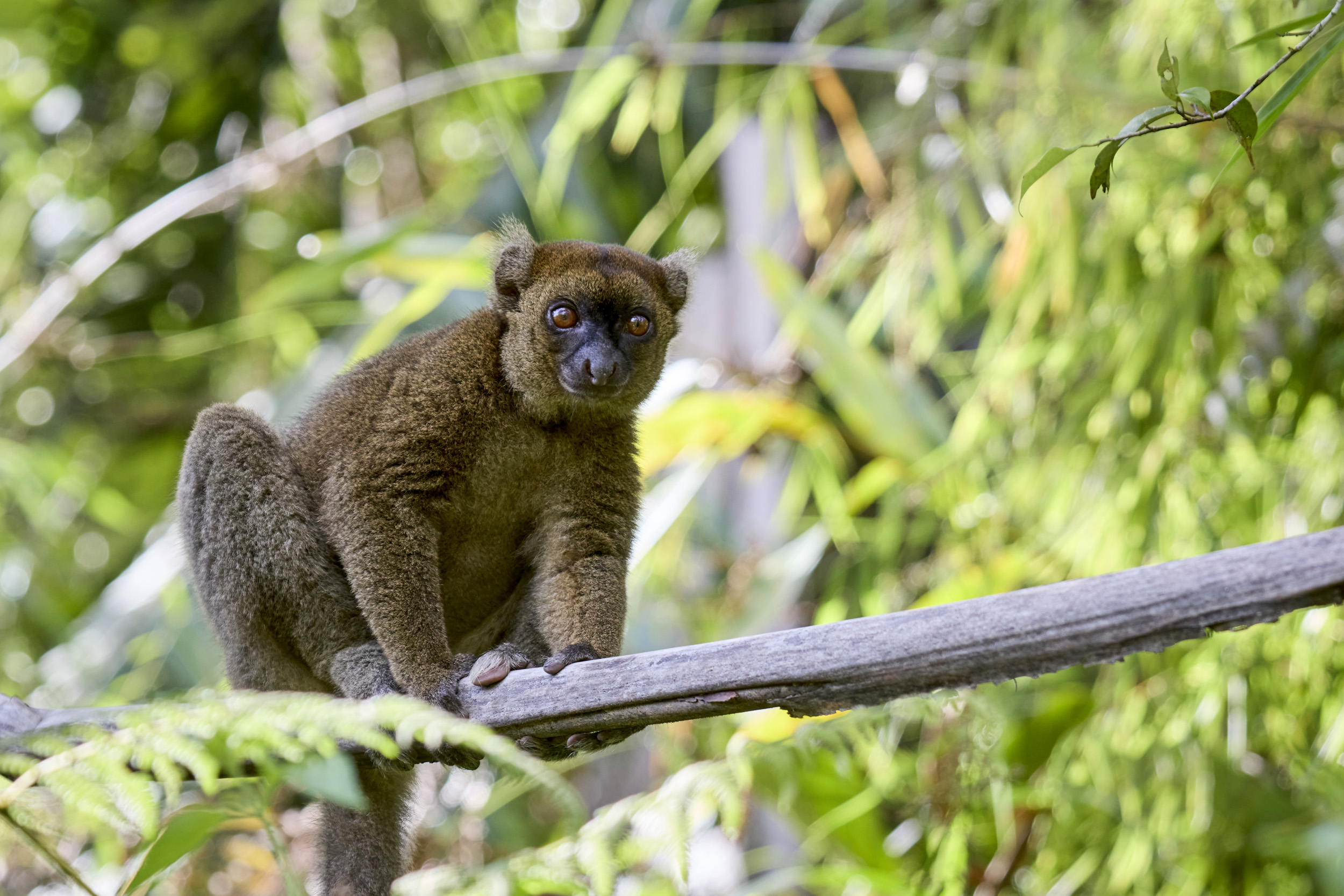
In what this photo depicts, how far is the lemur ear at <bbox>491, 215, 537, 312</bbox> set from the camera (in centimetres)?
413

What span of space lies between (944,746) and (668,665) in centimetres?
291

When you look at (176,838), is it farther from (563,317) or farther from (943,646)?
(563,317)

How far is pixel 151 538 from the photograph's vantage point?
7102 mm

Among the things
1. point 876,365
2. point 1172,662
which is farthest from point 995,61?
point 1172,662

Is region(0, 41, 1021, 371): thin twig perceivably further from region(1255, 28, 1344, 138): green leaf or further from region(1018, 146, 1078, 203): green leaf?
region(1018, 146, 1078, 203): green leaf

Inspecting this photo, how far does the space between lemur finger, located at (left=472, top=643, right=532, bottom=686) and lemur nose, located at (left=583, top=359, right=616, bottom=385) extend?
93 centimetres

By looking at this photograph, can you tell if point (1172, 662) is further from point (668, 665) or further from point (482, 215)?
point (482, 215)

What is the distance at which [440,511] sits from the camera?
145 inches

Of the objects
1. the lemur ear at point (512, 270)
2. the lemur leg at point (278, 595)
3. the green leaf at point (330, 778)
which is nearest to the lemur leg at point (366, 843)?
the lemur leg at point (278, 595)

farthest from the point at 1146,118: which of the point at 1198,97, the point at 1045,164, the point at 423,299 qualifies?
the point at 423,299

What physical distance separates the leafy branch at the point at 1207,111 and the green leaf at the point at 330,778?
176 centimetres

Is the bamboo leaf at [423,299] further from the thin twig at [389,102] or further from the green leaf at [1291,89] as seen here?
the green leaf at [1291,89]

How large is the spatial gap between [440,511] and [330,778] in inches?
60.3

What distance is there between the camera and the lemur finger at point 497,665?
321 cm
